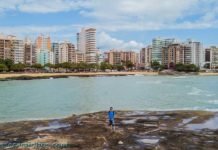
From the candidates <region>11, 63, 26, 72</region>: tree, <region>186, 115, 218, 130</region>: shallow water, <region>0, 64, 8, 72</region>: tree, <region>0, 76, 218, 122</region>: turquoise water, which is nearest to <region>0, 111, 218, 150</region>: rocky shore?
<region>186, 115, 218, 130</region>: shallow water

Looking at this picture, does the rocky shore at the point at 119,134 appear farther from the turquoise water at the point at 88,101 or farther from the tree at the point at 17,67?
the tree at the point at 17,67

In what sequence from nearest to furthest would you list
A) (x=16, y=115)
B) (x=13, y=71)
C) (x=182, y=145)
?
(x=182, y=145) < (x=16, y=115) < (x=13, y=71)

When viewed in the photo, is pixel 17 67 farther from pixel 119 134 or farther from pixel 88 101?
pixel 119 134

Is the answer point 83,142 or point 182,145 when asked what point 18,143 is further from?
point 182,145

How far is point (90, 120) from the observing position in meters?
29.1

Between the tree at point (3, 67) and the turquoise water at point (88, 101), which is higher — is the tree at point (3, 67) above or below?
above

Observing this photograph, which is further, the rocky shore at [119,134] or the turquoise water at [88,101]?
the turquoise water at [88,101]

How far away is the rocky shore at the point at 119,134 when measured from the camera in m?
19.6

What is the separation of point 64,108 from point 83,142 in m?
24.7

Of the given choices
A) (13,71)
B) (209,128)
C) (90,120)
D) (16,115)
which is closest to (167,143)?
(209,128)

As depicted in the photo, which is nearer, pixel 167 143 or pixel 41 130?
pixel 167 143

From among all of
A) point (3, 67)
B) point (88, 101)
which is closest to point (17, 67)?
point (3, 67)

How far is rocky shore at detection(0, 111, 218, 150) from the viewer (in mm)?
19641

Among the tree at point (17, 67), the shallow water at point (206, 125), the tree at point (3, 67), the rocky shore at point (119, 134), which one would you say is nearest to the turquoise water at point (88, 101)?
the rocky shore at point (119, 134)
